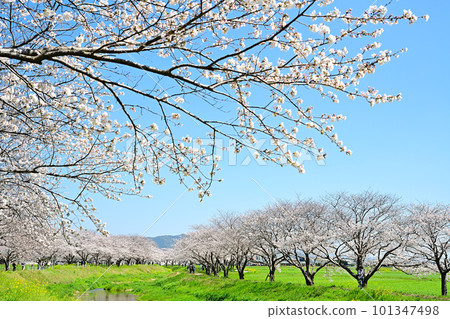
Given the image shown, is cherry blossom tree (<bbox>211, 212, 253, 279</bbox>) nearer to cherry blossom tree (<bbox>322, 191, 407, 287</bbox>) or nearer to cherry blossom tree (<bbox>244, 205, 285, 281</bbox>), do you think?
cherry blossom tree (<bbox>244, 205, 285, 281</bbox>)

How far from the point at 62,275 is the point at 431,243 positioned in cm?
3166

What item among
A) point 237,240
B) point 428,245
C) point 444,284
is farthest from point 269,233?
point 444,284

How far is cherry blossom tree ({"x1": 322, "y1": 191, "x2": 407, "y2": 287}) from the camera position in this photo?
18.1 meters

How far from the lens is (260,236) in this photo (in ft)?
82.5

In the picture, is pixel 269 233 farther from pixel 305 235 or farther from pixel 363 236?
pixel 363 236

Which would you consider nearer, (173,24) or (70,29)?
(173,24)

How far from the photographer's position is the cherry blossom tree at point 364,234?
1812 cm

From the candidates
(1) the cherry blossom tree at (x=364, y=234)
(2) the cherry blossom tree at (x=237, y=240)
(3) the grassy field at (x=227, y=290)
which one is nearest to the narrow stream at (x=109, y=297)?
(3) the grassy field at (x=227, y=290)

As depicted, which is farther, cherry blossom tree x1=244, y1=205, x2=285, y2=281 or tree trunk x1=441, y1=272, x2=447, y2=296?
cherry blossom tree x1=244, y1=205, x2=285, y2=281

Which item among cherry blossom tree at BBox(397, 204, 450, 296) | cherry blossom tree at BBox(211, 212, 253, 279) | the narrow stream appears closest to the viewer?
cherry blossom tree at BBox(397, 204, 450, 296)

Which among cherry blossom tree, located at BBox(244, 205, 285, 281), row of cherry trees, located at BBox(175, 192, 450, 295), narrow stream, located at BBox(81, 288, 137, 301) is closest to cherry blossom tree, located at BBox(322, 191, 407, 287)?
row of cherry trees, located at BBox(175, 192, 450, 295)
